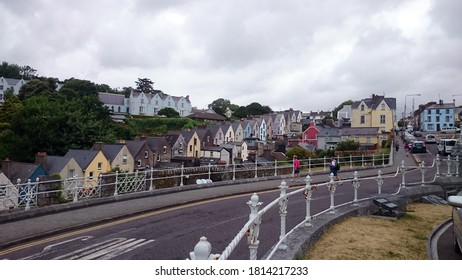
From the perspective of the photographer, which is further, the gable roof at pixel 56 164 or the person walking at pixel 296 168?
the gable roof at pixel 56 164

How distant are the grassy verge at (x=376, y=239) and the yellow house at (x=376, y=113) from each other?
1916 inches

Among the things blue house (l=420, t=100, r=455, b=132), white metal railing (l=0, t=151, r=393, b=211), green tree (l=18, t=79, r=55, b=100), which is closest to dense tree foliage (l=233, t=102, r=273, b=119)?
blue house (l=420, t=100, r=455, b=132)

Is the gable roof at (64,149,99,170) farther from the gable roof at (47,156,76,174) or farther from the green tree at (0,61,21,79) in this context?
the green tree at (0,61,21,79)

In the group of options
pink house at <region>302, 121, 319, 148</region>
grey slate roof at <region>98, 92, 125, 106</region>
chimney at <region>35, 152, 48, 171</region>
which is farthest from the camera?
grey slate roof at <region>98, 92, 125, 106</region>

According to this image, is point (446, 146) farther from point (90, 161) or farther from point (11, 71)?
point (11, 71)

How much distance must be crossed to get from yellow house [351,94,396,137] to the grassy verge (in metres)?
48.7

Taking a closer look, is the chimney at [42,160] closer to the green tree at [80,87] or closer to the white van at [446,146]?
the white van at [446,146]

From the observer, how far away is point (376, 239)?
263 inches

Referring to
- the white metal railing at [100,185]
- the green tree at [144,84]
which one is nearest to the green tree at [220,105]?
the green tree at [144,84]

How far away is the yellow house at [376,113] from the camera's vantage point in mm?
55531

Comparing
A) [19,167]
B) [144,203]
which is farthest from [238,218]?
[19,167]

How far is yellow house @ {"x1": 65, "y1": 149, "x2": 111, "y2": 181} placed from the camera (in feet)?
112

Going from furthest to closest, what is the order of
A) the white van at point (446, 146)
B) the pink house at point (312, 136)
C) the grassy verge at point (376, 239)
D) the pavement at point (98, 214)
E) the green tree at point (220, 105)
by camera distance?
the green tree at point (220, 105) < the pink house at point (312, 136) < the white van at point (446, 146) < the pavement at point (98, 214) < the grassy verge at point (376, 239)

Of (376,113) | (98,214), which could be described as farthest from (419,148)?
(98,214)
